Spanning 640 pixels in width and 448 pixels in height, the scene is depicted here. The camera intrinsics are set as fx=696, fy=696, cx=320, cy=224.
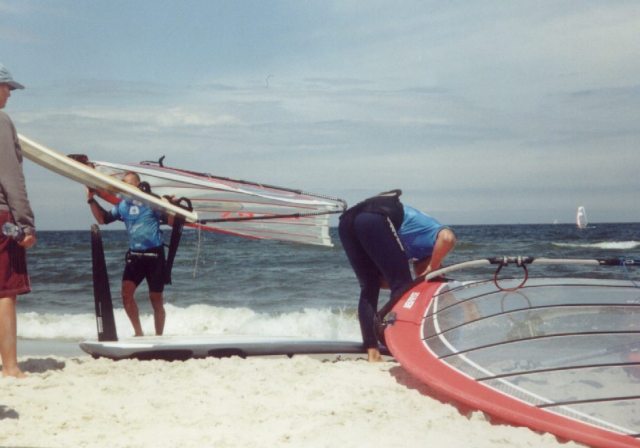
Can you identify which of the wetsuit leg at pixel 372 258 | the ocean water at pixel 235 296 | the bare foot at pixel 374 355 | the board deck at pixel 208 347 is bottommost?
the ocean water at pixel 235 296

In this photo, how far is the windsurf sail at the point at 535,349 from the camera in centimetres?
299

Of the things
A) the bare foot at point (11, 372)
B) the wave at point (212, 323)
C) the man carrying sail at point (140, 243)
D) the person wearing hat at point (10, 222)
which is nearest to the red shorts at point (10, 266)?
the person wearing hat at point (10, 222)

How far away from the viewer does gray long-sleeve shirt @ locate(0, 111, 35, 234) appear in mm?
3844

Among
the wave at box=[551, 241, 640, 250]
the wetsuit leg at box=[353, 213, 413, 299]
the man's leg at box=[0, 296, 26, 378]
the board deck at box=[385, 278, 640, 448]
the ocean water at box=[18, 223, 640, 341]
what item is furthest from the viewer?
the wave at box=[551, 241, 640, 250]

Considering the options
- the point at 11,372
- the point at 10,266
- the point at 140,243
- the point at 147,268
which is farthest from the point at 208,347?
the point at 10,266

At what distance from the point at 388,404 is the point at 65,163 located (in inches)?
111

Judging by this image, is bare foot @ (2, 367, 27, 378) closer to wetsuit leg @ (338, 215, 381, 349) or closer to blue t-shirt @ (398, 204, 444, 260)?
wetsuit leg @ (338, 215, 381, 349)

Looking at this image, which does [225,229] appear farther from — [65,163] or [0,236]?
[0,236]

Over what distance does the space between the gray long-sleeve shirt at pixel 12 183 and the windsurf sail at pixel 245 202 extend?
190 cm

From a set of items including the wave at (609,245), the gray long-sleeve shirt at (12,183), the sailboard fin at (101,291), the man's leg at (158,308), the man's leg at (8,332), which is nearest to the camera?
the gray long-sleeve shirt at (12,183)

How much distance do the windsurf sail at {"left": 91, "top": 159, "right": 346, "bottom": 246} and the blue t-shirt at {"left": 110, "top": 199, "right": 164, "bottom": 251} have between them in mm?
284

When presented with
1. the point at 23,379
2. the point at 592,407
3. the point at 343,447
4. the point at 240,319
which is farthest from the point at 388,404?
the point at 240,319

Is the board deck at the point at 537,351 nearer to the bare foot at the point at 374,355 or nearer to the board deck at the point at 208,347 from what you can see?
the bare foot at the point at 374,355

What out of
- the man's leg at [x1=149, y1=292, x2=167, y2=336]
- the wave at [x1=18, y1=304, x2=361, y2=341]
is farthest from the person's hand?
the wave at [x1=18, y1=304, x2=361, y2=341]
